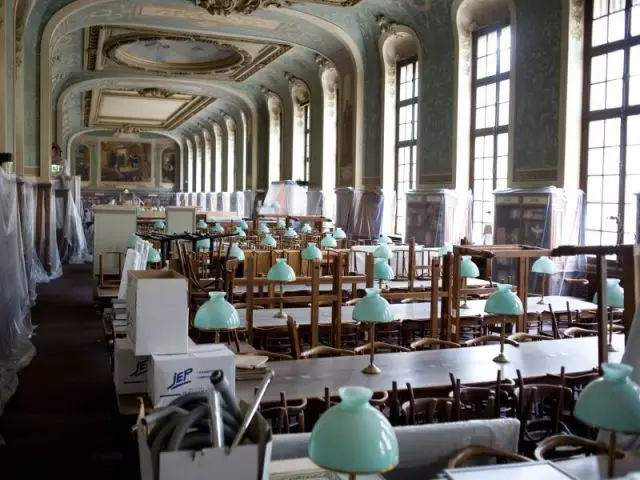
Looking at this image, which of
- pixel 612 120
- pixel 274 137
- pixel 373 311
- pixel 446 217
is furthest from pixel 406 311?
pixel 274 137

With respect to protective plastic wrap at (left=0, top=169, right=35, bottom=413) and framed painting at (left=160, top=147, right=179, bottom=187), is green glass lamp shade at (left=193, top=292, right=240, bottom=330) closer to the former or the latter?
protective plastic wrap at (left=0, top=169, right=35, bottom=413)

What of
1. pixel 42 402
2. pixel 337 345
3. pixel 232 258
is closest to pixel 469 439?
pixel 337 345

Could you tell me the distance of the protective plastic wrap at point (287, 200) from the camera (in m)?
19.9

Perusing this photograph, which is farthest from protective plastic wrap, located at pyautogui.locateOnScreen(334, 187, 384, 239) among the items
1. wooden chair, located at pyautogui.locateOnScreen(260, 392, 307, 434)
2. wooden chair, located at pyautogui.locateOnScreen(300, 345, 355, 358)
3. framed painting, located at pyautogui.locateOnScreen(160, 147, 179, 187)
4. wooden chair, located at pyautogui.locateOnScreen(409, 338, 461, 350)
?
framed painting, located at pyautogui.locateOnScreen(160, 147, 179, 187)

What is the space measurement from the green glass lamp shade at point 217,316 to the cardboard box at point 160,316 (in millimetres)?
250

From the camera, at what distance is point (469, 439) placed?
3326mm

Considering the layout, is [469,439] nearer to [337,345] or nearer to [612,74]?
[337,345]

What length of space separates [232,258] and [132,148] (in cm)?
3291

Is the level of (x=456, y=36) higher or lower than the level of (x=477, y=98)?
higher

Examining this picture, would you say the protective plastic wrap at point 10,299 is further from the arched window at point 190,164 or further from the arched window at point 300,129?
the arched window at point 190,164

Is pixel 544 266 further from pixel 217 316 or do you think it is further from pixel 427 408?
pixel 217 316

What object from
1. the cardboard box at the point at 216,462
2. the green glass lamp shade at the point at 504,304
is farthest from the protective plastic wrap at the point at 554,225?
the cardboard box at the point at 216,462

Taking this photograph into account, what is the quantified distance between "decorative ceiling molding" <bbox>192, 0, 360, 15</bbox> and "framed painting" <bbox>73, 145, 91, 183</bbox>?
85.7 ft

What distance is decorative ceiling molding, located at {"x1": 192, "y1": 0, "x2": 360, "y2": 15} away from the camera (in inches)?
571
